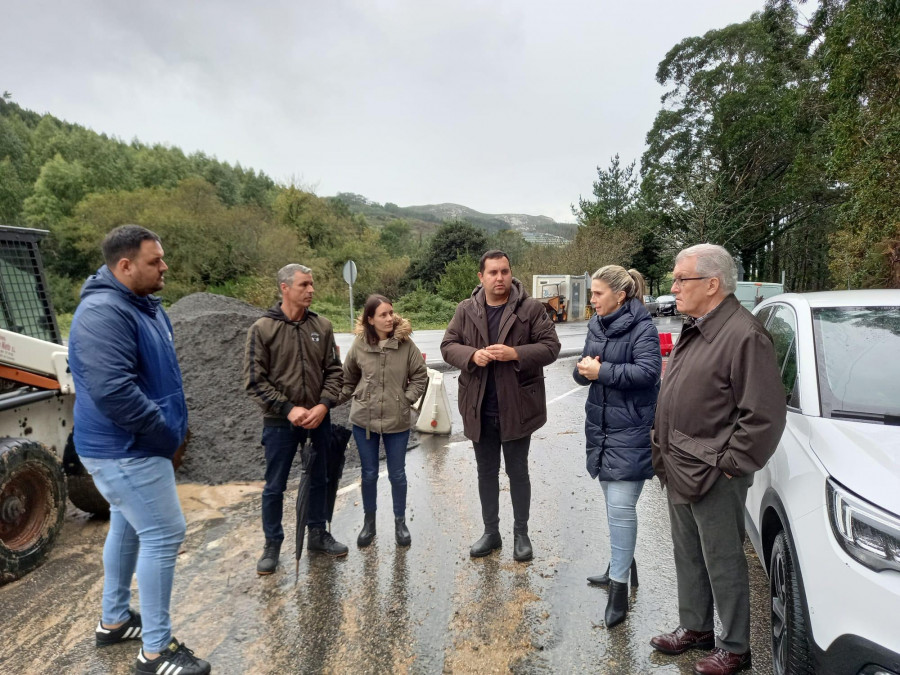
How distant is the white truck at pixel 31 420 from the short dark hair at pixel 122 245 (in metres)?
2.03

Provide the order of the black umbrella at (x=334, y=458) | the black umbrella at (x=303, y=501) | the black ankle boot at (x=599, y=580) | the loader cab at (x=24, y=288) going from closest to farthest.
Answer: the black ankle boot at (x=599, y=580), the black umbrella at (x=303, y=501), the black umbrella at (x=334, y=458), the loader cab at (x=24, y=288)

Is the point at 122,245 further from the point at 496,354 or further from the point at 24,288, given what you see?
the point at 24,288

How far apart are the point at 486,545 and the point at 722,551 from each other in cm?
173

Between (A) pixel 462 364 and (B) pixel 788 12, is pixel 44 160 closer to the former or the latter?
(B) pixel 788 12

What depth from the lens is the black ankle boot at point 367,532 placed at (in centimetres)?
390

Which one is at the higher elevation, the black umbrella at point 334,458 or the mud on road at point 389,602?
the black umbrella at point 334,458

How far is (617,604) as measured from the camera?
2.88 m

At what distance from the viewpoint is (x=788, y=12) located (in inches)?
Answer: 935

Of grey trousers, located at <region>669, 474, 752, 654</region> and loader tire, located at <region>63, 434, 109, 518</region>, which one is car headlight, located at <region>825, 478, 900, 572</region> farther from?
loader tire, located at <region>63, 434, 109, 518</region>

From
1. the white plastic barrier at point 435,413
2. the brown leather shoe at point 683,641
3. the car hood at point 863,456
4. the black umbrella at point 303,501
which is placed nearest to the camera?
the car hood at point 863,456

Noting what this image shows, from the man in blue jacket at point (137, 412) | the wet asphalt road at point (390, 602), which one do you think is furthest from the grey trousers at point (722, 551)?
the man in blue jacket at point (137, 412)

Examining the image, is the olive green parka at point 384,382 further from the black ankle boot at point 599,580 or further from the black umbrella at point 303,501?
the black ankle boot at point 599,580

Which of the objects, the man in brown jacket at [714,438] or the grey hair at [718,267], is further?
the grey hair at [718,267]

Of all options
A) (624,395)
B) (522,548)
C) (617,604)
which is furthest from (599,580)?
(624,395)
